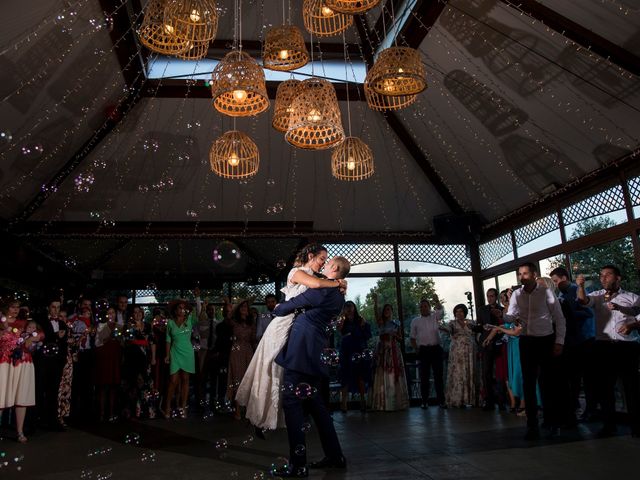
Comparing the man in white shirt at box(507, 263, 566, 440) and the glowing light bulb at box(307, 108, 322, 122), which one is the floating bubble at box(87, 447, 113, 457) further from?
the man in white shirt at box(507, 263, 566, 440)

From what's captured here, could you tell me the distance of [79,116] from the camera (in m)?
6.52

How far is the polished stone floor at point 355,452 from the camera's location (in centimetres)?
299

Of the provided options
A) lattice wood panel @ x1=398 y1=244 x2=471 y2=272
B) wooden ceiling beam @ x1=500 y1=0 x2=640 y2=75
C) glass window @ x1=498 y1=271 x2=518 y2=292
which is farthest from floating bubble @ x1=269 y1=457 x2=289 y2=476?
lattice wood panel @ x1=398 y1=244 x2=471 y2=272

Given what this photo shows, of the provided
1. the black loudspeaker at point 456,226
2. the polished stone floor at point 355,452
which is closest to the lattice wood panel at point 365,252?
the black loudspeaker at point 456,226

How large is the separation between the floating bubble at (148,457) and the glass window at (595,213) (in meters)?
5.35

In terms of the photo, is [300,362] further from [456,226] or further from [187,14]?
[456,226]

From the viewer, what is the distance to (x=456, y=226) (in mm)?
8789

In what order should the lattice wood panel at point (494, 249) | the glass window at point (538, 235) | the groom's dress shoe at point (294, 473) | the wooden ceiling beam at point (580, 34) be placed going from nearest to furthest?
the groom's dress shoe at point (294, 473), the wooden ceiling beam at point (580, 34), the glass window at point (538, 235), the lattice wood panel at point (494, 249)

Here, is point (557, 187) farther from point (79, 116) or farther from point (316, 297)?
point (79, 116)

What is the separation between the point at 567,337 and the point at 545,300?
36.5 inches

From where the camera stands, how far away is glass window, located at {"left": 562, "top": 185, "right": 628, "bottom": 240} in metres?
5.91

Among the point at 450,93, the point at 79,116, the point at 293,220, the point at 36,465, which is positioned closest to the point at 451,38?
the point at 450,93

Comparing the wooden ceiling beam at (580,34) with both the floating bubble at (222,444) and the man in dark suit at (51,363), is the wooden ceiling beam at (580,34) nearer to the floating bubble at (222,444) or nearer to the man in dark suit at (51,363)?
the floating bubble at (222,444)

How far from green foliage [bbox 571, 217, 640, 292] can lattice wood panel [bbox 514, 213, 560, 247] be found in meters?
0.46
